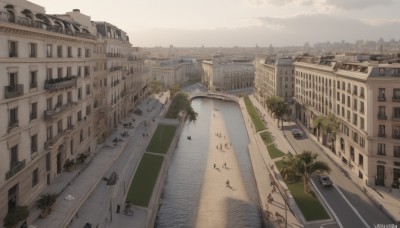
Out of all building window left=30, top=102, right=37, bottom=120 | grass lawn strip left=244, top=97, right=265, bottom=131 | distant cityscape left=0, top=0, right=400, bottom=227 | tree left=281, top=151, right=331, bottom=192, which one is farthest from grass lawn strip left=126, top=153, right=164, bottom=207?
grass lawn strip left=244, top=97, right=265, bottom=131

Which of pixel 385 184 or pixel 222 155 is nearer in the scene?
pixel 385 184

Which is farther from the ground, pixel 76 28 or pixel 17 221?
pixel 76 28

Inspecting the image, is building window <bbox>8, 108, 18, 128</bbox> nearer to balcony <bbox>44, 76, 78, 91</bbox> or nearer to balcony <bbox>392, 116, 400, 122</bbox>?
balcony <bbox>44, 76, 78, 91</bbox>

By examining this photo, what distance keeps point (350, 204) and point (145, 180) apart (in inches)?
1060

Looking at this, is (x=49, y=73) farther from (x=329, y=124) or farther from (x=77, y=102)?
(x=329, y=124)

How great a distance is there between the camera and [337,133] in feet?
208

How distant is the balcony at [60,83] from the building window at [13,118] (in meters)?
7.62

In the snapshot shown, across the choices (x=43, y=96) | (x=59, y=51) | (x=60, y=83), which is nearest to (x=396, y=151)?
(x=60, y=83)

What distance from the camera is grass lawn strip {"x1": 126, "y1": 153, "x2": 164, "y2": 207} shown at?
45616mm

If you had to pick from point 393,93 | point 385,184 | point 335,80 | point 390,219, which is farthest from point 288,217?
point 335,80

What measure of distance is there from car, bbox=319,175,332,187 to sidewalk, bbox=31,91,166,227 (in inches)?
1089

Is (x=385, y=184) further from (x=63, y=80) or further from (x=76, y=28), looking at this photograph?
(x=76, y=28)

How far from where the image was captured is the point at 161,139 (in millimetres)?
77500

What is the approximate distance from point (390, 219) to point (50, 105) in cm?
4091
